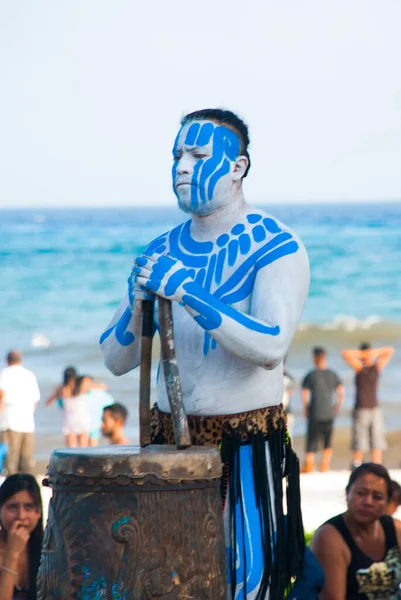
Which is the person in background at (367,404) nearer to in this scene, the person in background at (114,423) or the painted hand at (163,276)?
the person in background at (114,423)

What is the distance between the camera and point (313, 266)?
38781mm

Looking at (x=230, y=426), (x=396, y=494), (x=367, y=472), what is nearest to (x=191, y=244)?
(x=230, y=426)

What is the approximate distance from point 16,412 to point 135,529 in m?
9.51

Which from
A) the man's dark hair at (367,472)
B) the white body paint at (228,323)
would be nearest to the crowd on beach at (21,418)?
the man's dark hair at (367,472)

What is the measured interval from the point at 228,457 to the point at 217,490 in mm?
244

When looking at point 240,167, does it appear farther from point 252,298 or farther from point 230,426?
point 230,426

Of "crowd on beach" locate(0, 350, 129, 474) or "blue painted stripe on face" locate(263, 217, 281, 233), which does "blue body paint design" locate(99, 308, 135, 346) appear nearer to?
"blue painted stripe on face" locate(263, 217, 281, 233)

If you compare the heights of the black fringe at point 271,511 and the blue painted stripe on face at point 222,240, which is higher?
the blue painted stripe on face at point 222,240

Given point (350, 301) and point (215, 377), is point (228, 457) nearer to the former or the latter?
point (215, 377)

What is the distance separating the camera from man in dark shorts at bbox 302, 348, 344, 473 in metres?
15.3

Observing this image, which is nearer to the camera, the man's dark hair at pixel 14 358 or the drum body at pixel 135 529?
the drum body at pixel 135 529

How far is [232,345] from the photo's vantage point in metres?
4.37

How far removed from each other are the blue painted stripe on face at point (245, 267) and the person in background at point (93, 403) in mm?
9485

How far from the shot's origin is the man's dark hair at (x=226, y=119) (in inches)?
184
